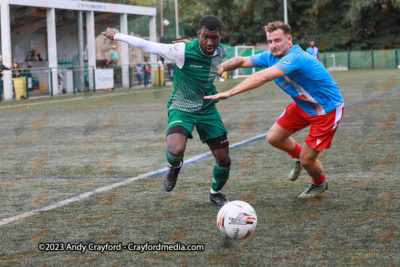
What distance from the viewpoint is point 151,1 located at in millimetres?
45281

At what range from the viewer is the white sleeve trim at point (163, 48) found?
5551 mm

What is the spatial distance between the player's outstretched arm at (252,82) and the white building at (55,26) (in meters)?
21.9

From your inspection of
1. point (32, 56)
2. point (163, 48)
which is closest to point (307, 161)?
point (163, 48)

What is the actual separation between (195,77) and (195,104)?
10.1 inches

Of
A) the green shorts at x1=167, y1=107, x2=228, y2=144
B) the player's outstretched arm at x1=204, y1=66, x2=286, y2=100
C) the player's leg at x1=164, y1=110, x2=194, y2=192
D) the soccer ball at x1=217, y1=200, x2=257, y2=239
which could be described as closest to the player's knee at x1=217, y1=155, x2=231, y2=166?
the green shorts at x1=167, y1=107, x2=228, y2=144

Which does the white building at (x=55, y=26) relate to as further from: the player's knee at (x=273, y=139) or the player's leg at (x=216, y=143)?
the player's leg at (x=216, y=143)

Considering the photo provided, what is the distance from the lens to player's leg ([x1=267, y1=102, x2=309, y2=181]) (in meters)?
6.19

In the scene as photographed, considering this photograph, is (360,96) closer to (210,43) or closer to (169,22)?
(210,43)

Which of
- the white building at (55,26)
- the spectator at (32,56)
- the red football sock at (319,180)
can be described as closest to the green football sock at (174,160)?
the red football sock at (319,180)

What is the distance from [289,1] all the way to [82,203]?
56227 mm

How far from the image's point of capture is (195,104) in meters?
5.80

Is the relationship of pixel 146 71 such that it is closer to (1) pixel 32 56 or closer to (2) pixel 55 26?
(2) pixel 55 26

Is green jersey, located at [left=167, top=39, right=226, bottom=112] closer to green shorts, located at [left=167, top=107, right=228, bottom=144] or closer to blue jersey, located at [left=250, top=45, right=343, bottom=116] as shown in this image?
green shorts, located at [left=167, top=107, right=228, bottom=144]

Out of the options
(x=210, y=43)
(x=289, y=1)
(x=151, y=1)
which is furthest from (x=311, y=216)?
(x=289, y=1)
